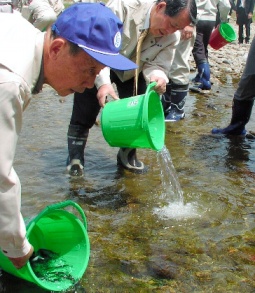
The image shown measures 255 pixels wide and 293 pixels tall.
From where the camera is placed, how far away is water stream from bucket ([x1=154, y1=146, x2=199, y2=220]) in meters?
3.43

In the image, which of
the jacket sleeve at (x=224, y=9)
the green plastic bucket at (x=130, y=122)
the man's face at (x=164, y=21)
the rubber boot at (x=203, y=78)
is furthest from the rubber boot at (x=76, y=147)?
the jacket sleeve at (x=224, y=9)

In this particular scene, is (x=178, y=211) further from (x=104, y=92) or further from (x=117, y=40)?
(x=117, y=40)

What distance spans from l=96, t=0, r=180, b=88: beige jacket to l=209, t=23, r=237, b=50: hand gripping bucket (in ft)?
13.4

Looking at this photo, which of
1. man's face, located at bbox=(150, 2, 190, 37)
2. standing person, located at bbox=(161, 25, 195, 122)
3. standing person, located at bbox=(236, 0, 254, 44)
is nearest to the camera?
man's face, located at bbox=(150, 2, 190, 37)

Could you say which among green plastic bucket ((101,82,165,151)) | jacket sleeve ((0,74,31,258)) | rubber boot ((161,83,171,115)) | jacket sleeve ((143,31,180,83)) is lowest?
rubber boot ((161,83,171,115))

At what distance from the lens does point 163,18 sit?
3.59 metres

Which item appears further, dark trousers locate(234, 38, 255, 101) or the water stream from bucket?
dark trousers locate(234, 38, 255, 101)

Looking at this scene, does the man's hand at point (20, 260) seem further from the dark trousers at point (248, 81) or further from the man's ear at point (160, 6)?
the dark trousers at point (248, 81)

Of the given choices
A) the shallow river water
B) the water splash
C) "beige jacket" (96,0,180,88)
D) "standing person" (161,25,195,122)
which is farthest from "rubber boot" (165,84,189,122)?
"beige jacket" (96,0,180,88)

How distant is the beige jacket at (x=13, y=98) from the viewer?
177cm

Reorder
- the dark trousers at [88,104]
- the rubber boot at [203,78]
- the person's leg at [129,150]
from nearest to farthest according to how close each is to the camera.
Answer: the dark trousers at [88,104], the person's leg at [129,150], the rubber boot at [203,78]

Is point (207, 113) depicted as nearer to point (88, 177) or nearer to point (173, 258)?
point (88, 177)

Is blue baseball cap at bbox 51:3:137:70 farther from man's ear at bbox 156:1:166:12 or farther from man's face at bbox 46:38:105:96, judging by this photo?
man's ear at bbox 156:1:166:12

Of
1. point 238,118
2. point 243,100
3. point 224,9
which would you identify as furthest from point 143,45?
point 224,9
